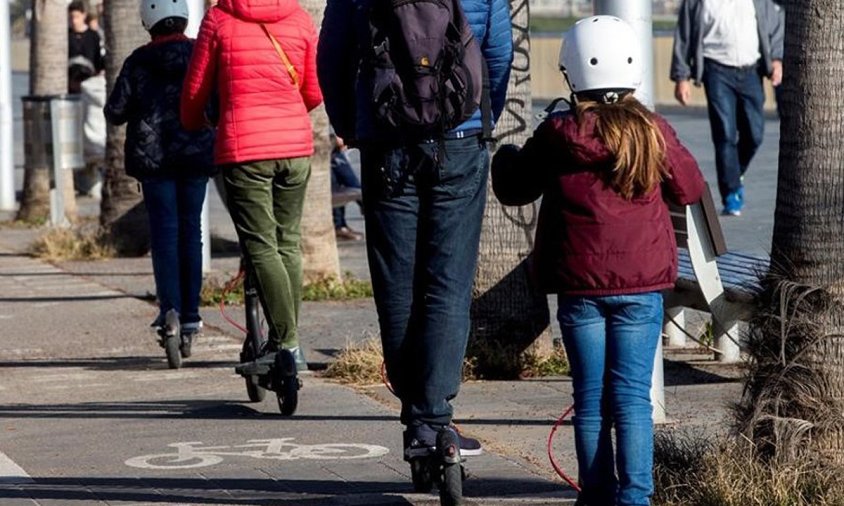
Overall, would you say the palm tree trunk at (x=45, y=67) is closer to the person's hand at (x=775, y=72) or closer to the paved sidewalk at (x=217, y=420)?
the paved sidewalk at (x=217, y=420)

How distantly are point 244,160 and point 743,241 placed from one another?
606cm

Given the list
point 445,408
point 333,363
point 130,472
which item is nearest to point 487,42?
point 445,408

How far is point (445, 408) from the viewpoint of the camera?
226 inches

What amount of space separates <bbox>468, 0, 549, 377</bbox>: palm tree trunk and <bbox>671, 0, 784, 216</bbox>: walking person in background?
635 centimetres

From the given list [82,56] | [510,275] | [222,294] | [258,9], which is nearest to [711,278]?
[510,275]

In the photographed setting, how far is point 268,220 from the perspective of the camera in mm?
7660

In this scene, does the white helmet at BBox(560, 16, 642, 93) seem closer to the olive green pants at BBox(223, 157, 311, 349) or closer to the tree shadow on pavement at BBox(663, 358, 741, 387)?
the olive green pants at BBox(223, 157, 311, 349)

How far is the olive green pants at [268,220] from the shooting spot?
761 centimetres

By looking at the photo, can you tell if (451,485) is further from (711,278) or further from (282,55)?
(282,55)

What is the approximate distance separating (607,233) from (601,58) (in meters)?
0.49

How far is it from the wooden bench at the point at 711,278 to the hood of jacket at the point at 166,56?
2442 mm

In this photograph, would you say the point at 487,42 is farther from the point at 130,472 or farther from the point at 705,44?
the point at 705,44

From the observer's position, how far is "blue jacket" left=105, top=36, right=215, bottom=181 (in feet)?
28.7

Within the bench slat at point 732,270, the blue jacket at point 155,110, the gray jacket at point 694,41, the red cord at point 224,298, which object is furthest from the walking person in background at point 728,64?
the blue jacket at point 155,110
